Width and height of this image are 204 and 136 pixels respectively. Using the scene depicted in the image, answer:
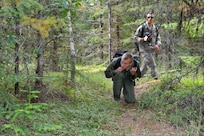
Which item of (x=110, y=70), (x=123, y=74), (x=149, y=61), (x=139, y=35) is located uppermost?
(x=139, y=35)

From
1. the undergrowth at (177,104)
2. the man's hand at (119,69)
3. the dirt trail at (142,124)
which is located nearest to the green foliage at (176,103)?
the undergrowth at (177,104)

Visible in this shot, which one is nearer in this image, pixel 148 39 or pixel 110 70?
pixel 110 70

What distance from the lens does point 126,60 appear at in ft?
21.8

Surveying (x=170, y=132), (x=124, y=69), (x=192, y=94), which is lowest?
(x=170, y=132)

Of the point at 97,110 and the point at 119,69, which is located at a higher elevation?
the point at 119,69

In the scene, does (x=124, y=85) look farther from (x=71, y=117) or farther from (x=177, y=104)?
(x=71, y=117)

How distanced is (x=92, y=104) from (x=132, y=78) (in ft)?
4.21

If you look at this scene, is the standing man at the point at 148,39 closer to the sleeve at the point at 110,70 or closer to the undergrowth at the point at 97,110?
the undergrowth at the point at 97,110

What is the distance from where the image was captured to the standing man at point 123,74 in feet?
22.4

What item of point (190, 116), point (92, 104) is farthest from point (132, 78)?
point (190, 116)

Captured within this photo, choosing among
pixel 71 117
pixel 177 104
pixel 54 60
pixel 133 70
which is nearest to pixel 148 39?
pixel 133 70

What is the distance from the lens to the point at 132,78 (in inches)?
277

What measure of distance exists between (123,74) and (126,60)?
1.43 feet

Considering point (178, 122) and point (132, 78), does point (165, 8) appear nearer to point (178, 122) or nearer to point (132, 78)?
point (132, 78)
